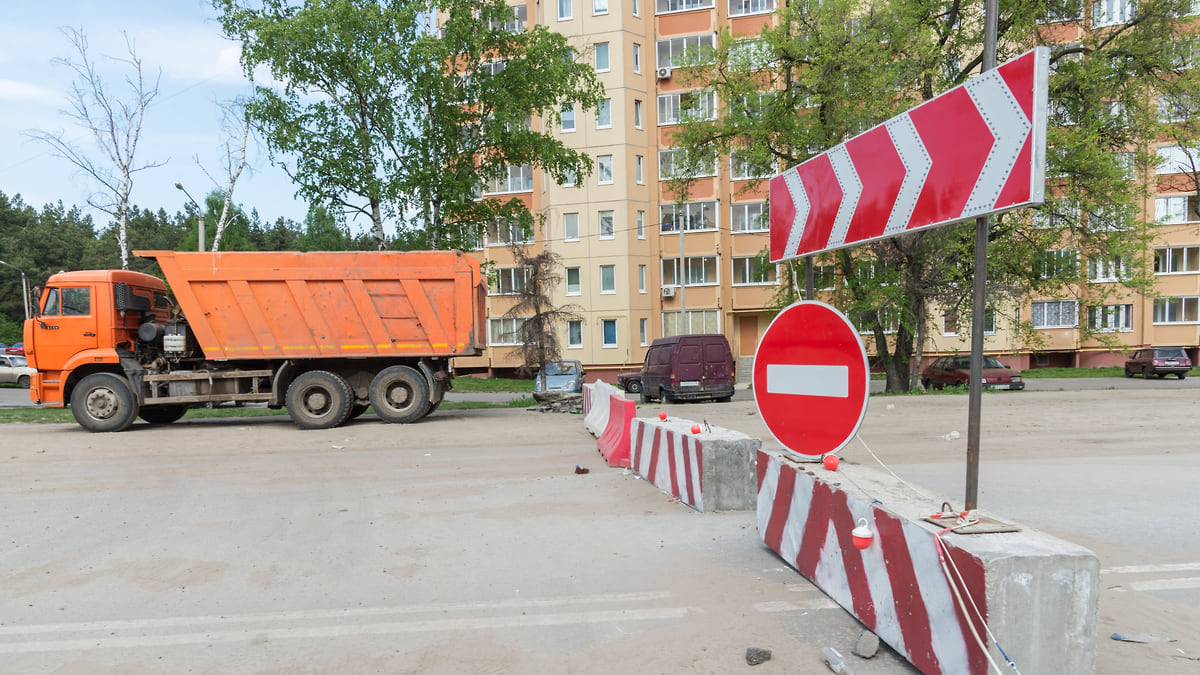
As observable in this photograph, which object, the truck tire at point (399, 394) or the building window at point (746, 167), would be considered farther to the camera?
the building window at point (746, 167)

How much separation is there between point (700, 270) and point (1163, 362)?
23542 mm

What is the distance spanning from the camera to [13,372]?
34562mm

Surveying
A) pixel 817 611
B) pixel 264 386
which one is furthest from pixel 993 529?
pixel 264 386

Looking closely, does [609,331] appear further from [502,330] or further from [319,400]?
[319,400]

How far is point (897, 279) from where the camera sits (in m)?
22.9

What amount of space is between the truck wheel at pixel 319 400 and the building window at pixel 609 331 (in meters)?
26.0

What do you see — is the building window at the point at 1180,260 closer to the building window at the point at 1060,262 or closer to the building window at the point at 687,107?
the building window at the point at 1060,262

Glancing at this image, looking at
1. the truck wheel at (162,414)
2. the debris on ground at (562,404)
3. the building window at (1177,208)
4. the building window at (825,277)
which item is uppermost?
the building window at (1177,208)

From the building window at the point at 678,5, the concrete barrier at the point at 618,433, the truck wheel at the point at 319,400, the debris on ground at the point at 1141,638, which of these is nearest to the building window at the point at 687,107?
the building window at the point at 678,5

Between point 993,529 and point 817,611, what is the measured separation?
136 centimetres

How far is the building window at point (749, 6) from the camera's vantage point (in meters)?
40.4

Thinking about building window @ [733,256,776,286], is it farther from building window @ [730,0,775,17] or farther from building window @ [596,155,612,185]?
building window @ [730,0,775,17]

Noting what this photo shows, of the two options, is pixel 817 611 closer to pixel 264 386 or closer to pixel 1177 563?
pixel 1177 563

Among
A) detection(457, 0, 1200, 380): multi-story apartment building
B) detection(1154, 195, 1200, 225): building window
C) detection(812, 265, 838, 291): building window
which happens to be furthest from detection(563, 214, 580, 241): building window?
detection(1154, 195, 1200, 225): building window
